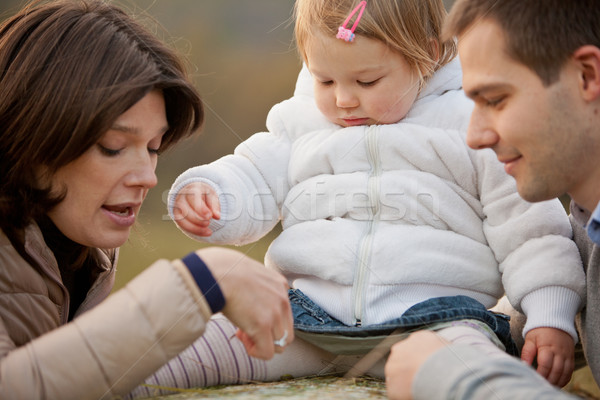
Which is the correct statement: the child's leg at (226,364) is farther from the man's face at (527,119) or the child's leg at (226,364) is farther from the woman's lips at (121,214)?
the man's face at (527,119)

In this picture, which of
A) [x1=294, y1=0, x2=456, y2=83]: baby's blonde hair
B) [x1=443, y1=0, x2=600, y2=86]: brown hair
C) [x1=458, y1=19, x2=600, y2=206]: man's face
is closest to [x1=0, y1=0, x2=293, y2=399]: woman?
[x1=294, y1=0, x2=456, y2=83]: baby's blonde hair

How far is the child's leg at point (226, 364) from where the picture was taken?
66.5 inches

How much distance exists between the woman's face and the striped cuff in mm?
454

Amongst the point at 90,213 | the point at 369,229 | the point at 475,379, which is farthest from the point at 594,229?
the point at 90,213

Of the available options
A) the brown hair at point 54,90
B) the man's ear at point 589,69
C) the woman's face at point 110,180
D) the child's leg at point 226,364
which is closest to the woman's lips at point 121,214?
the woman's face at point 110,180

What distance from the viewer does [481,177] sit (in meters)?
1.88

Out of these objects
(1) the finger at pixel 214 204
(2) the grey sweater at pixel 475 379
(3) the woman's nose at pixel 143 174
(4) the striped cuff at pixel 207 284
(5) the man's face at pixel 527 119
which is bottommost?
(2) the grey sweater at pixel 475 379

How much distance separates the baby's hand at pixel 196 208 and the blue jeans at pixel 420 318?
0.33 metres

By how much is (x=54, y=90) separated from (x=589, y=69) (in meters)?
1.15

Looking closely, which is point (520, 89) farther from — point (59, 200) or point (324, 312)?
point (59, 200)

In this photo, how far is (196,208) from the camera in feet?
6.39

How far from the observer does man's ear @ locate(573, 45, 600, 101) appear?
1401mm

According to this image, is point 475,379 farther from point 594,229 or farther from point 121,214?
point 121,214

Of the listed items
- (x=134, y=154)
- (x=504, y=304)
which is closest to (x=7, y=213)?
(x=134, y=154)
